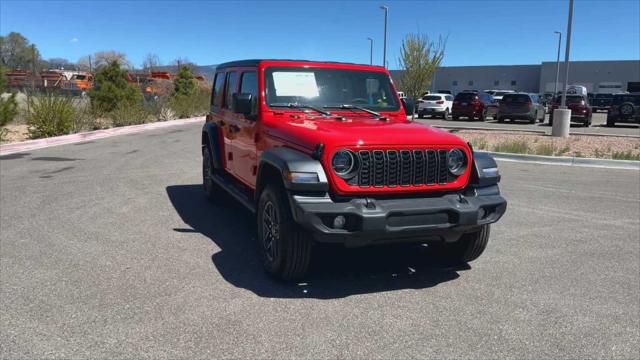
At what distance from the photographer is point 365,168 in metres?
4.21

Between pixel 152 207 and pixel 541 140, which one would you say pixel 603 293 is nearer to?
pixel 152 207

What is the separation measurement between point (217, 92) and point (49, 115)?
11.4m

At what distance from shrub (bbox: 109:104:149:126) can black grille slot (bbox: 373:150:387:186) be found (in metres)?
19.3

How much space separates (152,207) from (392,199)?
170 inches

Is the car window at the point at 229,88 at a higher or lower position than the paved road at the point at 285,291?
higher

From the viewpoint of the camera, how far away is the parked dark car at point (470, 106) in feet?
90.4

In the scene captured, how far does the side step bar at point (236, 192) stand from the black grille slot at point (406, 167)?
5.21 feet

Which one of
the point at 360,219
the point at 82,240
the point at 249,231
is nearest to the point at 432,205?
the point at 360,219

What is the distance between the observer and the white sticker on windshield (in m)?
5.57

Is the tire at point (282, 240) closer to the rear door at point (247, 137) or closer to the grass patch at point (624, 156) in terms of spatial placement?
the rear door at point (247, 137)

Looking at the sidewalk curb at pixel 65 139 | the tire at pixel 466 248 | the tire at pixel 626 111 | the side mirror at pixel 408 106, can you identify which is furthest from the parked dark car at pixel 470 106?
the tire at pixel 466 248

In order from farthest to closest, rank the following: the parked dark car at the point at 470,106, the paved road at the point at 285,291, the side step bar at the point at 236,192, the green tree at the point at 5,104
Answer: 1. the parked dark car at the point at 470,106
2. the green tree at the point at 5,104
3. the side step bar at the point at 236,192
4. the paved road at the point at 285,291

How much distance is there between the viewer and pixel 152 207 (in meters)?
7.44

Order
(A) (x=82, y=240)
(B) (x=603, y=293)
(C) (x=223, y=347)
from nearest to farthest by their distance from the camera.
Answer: (C) (x=223, y=347), (B) (x=603, y=293), (A) (x=82, y=240)
